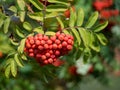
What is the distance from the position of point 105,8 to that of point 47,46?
1808 mm

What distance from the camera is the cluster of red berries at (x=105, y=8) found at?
337 cm

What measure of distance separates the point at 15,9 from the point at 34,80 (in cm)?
245

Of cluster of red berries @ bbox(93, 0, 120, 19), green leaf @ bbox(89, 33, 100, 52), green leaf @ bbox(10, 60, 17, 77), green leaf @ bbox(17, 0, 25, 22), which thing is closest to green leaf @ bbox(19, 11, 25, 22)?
green leaf @ bbox(17, 0, 25, 22)

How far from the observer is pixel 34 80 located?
420cm

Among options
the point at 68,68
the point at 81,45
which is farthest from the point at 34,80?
the point at 81,45

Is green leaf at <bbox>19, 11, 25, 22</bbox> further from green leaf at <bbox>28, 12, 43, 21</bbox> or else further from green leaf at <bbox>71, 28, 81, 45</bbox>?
green leaf at <bbox>71, 28, 81, 45</bbox>

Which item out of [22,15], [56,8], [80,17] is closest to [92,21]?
[80,17]

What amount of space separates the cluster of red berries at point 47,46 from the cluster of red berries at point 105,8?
5.48 feet

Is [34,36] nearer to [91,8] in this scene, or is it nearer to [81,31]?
[81,31]

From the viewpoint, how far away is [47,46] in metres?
1.70

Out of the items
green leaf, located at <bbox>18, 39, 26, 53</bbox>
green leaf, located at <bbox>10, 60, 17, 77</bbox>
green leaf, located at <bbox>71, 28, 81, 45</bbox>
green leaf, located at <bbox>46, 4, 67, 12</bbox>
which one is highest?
green leaf, located at <bbox>46, 4, 67, 12</bbox>

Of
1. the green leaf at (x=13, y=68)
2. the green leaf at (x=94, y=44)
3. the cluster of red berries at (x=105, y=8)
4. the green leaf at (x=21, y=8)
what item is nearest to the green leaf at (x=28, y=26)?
the green leaf at (x=21, y=8)

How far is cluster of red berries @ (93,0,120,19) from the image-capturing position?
3.37 meters

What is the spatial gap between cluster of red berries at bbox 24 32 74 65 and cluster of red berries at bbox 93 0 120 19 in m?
1.67
